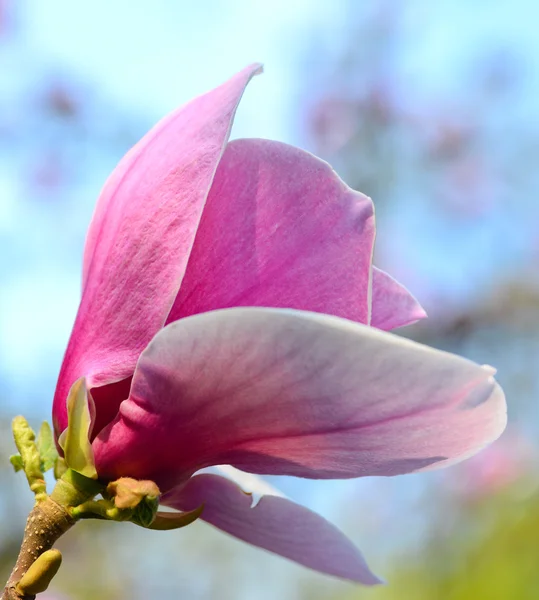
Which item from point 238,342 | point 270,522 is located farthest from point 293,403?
point 270,522

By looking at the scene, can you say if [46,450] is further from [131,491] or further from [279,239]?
[279,239]

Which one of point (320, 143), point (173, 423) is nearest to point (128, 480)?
point (173, 423)

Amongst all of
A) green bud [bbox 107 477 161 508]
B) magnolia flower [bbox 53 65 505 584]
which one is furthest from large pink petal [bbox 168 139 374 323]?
green bud [bbox 107 477 161 508]

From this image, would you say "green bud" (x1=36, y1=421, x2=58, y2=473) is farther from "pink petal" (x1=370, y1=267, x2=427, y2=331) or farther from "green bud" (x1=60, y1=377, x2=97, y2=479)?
"pink petal" (x1=370, y1=267, x2=427, y2=331)

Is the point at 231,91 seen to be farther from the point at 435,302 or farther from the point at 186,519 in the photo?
the point at 435,302

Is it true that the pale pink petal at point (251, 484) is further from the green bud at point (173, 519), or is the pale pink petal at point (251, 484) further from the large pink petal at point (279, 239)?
the large pink petal at point (279, 239)

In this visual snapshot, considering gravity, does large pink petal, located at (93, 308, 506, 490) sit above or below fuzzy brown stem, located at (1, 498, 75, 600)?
above

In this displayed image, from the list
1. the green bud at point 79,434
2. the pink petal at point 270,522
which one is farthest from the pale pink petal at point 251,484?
the green bud at point 79,434
